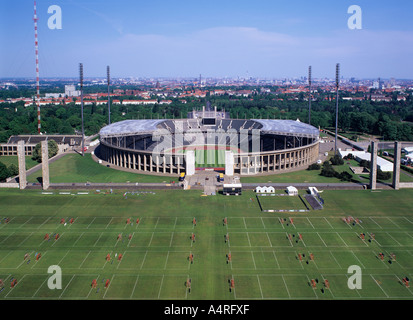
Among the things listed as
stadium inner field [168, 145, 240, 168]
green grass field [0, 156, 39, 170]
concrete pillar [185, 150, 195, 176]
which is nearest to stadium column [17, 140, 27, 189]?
green grass field [0, 156, 39, 170]

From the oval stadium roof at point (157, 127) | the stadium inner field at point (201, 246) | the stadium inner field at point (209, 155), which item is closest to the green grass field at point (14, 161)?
the oval stadium roof at point (157, 127)

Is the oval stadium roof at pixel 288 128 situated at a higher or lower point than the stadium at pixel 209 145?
higher

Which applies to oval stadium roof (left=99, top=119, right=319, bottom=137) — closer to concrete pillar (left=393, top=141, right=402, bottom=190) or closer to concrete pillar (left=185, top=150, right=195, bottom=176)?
concrete pillar (left=185, top=150, right=195, bottom=176)

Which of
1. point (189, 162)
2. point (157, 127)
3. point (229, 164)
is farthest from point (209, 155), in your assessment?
point (229, 164)

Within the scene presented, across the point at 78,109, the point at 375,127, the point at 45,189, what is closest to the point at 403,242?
the point at 45,189

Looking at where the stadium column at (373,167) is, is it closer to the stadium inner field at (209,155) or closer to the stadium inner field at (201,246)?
the stadium inner field at (201,246)

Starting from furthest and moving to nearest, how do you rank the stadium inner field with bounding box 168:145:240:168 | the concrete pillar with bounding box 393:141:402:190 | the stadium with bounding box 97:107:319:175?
the stadium inner field with bounding box 168:145:240:168
the stadium with bounding box 97:107:319:175
the concrete pillar with bounding box 393:141:402:190
